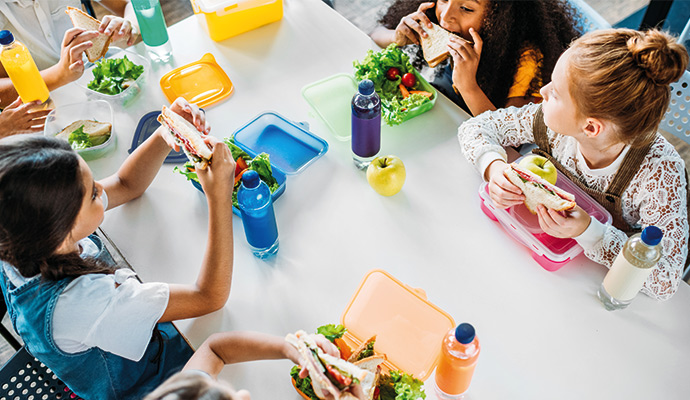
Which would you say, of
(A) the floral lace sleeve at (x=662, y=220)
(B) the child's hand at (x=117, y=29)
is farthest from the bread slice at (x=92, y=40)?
(A) the floral lace sleeve at (x=662, y=220)

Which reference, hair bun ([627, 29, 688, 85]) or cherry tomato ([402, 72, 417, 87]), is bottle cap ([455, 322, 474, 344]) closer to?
hair bun ([627, 29, 688, 85])

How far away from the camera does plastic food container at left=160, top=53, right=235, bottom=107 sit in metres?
1.66

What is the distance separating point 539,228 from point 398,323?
0.45 m

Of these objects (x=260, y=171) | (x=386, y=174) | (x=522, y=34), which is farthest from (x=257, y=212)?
(x=522, y=34)

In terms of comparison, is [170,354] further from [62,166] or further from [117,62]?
[117,62]

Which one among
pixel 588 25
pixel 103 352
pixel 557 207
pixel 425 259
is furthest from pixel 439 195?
pixel 103 352

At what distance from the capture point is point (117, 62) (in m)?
1.67

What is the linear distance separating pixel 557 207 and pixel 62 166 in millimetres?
1032

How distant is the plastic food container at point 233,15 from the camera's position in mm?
1757

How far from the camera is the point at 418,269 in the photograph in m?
1.27

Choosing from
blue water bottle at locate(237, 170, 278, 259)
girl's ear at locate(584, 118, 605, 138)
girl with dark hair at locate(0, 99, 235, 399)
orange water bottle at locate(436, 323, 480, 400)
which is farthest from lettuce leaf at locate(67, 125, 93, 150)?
girl's ear at locate(584, 118, 605, 138)

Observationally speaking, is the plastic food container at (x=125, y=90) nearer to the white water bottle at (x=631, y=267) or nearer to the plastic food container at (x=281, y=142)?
the plastic food container at (x=281, y=142)

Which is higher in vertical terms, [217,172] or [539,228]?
[217,172]

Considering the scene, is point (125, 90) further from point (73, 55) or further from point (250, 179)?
point (250, 179)
